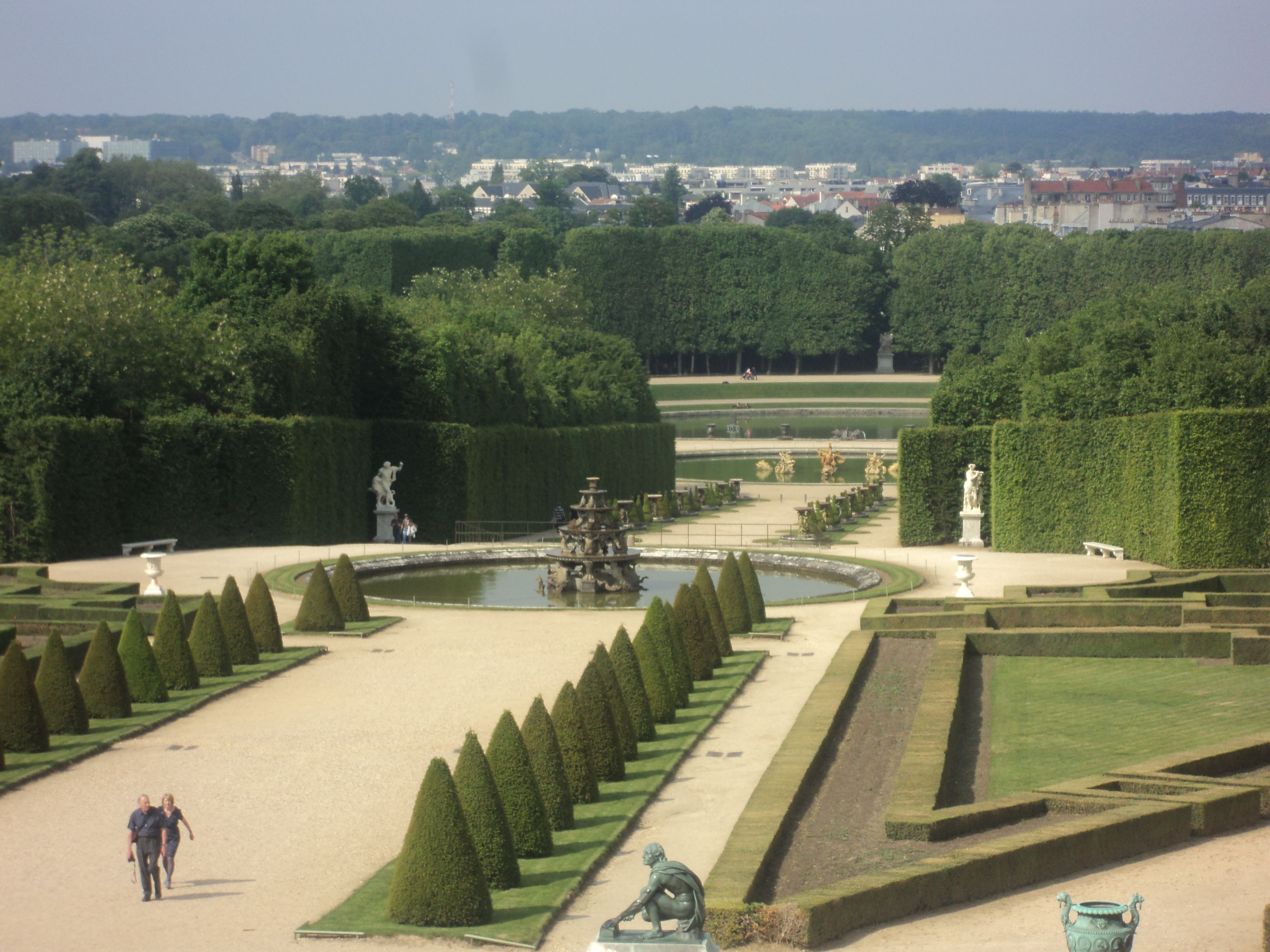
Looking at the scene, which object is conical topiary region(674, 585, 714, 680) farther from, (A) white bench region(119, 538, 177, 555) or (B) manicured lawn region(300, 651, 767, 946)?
(A) white bench region(119, 538, 177, 555)

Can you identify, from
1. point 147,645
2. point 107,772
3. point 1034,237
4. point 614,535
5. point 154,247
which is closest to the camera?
point 107,772

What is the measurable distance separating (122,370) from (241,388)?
3301mm

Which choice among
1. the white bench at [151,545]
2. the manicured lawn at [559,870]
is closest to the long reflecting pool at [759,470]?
the white bench at [151,545]

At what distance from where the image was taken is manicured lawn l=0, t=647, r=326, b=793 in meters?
19.1

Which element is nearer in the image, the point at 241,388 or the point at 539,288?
the point at 241,388

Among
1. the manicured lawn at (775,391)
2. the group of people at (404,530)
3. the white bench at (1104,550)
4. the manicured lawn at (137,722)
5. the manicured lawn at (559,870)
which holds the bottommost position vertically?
the manicured lawn at (559,870)

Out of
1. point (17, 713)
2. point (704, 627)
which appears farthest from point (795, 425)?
point (17, 713)

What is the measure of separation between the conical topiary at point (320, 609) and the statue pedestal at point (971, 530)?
61.5 feet

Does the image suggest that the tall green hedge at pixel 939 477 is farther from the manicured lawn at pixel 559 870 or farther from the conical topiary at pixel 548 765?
the conical topiary at pixel 548 765

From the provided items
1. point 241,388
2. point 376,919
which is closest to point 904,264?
point 241,388

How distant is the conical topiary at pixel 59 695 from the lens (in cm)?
2088

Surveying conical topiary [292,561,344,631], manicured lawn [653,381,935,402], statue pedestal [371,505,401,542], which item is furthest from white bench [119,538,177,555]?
manicured lawn [653,381,935,402]

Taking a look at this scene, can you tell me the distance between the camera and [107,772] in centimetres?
1908

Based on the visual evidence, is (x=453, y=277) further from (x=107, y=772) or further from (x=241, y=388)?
(x=107, y=772)
